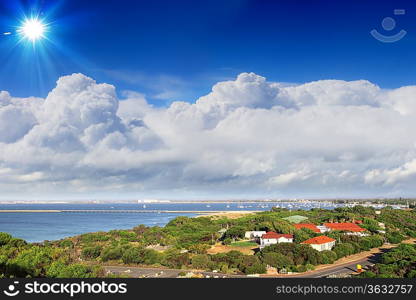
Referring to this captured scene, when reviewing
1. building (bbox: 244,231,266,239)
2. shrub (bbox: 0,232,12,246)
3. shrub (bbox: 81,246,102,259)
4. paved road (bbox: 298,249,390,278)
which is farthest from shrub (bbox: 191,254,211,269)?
building (bbox: 244,231,266,239)

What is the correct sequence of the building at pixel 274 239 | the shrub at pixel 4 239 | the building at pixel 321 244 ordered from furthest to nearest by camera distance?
the building at pixel 274 239 → the building at pixel 321 244 → the shrub at pixel 4 239

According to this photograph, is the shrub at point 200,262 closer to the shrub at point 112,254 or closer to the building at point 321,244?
the shrub at point 112,254

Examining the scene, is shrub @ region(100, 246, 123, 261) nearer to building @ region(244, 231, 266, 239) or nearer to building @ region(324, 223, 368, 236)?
building @ region(244, 231, 266, 239)

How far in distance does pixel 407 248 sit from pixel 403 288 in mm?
33037

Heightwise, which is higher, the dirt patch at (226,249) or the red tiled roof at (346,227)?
the red tiled roof at (346,227)

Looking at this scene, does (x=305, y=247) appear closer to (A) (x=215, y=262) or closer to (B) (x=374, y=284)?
(A) (x=215, y=262)

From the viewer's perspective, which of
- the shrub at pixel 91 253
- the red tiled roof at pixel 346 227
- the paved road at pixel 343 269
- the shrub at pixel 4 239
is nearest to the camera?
the shrub at pixel 4 239

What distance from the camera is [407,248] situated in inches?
1591

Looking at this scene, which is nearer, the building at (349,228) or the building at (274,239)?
the building at (274,239)

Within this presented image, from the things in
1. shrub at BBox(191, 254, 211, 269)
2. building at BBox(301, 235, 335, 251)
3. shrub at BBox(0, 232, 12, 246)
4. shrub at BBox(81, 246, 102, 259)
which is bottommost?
shrub at BBox(81, 246, 102, 259)

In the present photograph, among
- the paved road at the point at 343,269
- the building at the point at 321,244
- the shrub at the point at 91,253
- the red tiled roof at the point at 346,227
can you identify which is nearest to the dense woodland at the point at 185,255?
the shrub at the point at 91,253

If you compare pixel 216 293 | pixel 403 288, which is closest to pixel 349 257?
pixel 403 288

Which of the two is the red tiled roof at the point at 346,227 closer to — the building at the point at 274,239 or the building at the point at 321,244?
the building at the point at 321,244

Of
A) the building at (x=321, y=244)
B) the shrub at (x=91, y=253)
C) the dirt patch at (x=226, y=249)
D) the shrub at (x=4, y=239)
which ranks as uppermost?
the shrub at (x=4, y=239)
